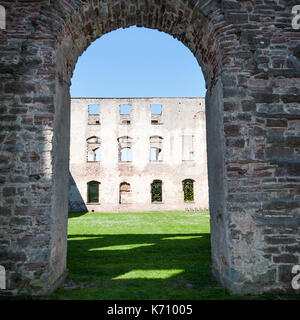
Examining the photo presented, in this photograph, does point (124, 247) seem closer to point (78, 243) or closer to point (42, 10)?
point (78, 243)

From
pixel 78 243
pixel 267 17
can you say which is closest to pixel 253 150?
pixel 267 17

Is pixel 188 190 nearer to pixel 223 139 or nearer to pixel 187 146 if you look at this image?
pixel 187 146

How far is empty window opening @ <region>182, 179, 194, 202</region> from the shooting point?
2148cm

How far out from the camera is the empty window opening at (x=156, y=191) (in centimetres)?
2166

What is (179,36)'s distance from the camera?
18.3 ft

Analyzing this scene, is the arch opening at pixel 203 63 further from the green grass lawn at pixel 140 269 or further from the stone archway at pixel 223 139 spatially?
the green grass lawn at pixel 140 269

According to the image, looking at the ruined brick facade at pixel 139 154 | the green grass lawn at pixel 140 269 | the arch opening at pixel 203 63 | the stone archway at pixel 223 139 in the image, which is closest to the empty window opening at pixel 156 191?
the ruined brick facade at pixel 139 154

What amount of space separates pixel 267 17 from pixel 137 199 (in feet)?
56.9

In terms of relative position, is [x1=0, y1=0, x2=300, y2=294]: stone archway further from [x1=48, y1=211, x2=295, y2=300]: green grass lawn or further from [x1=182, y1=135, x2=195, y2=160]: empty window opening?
[x1=182, y1=135, x2=195, y2=160]: empty window opening

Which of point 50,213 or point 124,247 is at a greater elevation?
point 50,213

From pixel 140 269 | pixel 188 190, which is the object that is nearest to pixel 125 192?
pixel 188 190

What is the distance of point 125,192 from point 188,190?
485cm

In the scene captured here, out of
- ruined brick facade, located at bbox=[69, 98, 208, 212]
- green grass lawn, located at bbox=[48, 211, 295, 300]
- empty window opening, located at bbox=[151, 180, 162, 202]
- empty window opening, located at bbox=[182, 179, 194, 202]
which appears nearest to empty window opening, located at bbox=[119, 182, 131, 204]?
ruined brick facade, located at bbox=[69, 98, 208, 212]

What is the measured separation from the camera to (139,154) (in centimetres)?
2125
